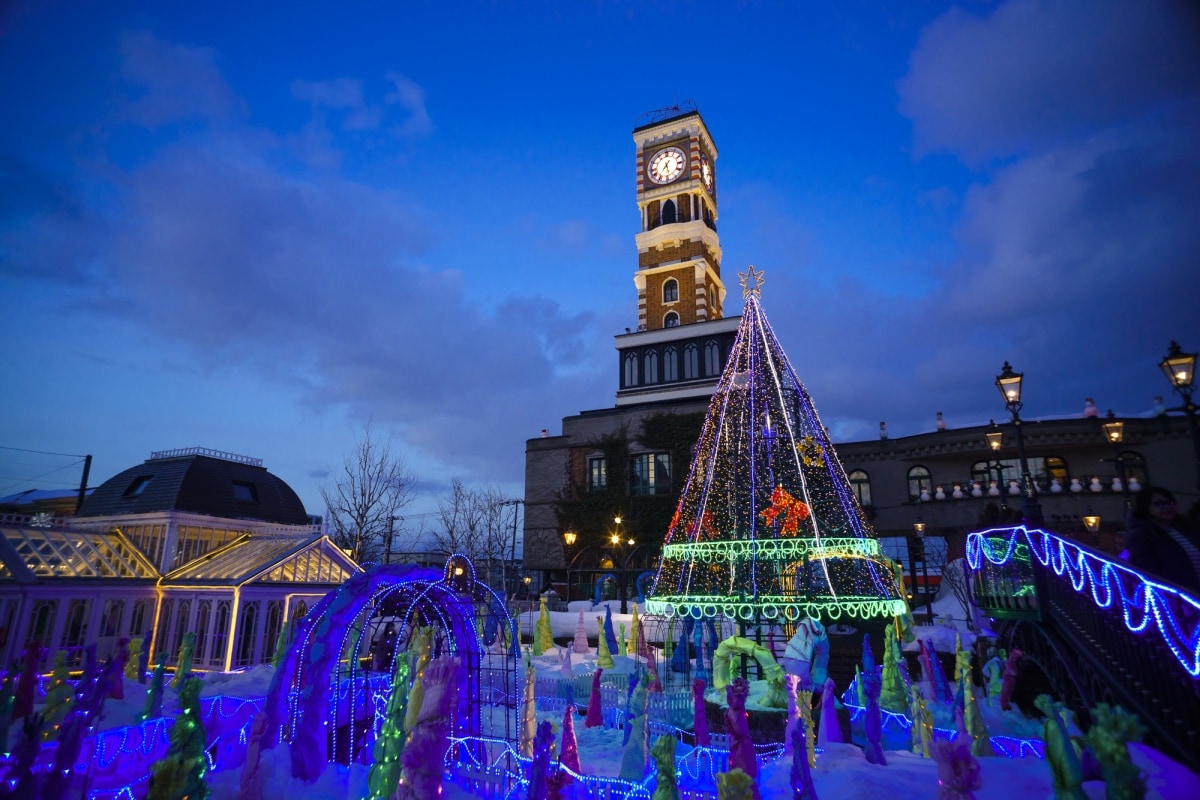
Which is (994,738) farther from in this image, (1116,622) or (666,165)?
(666,165)

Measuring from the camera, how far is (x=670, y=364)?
123ft

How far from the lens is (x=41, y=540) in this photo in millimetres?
15953

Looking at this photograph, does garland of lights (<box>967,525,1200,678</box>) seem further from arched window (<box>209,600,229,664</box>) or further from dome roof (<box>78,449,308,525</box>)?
dome roof (<box>78,449,308,525</box>)

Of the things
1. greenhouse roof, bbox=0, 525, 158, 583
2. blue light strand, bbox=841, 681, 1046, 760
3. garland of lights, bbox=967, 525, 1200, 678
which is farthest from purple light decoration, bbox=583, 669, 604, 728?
greenhouse roof, bbox=0, 525, 158, 583

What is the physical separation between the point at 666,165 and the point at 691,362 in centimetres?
1533

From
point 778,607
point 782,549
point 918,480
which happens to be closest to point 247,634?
point 778,607

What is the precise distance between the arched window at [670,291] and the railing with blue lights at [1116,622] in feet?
103

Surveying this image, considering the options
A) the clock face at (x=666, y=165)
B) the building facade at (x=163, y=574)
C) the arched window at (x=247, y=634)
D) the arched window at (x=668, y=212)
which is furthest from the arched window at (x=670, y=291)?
the arched window at (x=247, y=634)

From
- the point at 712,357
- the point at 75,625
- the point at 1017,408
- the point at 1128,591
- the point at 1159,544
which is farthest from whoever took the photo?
the point at 712,357

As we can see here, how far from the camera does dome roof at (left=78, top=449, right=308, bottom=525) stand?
19.9 meters

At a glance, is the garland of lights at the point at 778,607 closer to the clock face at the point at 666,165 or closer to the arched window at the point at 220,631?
the arched window at the point at 220,631

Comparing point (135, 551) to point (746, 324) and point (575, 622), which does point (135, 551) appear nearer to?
point (575, 622)

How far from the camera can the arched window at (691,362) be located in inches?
1448

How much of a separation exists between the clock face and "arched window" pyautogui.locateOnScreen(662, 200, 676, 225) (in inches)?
58.9
